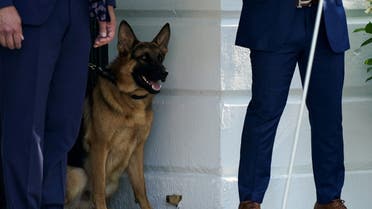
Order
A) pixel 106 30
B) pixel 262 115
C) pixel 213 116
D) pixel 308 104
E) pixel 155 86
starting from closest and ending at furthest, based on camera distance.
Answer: pixel 106 30, pixel 262 115, pixel 308 104, pixel 155 86, pixel 213 116

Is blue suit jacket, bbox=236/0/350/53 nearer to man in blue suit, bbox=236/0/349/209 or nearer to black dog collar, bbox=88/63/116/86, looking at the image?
man in blue suit, bbox=236/0/349/209

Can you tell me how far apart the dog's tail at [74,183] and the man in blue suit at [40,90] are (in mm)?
1271

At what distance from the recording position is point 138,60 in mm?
5016

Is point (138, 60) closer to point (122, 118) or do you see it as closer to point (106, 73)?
point (106, 73)

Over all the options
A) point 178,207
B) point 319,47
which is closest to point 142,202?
point 178,207

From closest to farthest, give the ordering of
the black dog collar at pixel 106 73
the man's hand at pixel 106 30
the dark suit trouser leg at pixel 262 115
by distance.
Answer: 1. the man's hand at pixel 106 30
2. the dark suit trouser leg at pixel 262 115
3. the black dog collar at pixel 106 73

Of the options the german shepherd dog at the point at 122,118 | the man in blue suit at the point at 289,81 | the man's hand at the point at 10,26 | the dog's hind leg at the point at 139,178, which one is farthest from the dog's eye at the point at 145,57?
the man's hand at the point at 10,26

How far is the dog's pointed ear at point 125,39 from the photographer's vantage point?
4.97 metres

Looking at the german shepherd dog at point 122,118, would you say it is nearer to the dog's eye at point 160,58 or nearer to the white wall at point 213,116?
the dog's eye at point 160,58

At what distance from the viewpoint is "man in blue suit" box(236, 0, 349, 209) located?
397 cm

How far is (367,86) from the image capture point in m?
5.23

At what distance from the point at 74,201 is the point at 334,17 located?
221 centimetres

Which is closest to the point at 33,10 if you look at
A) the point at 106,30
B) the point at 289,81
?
the point at 106,30

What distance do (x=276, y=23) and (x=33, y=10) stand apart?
1227 mm
